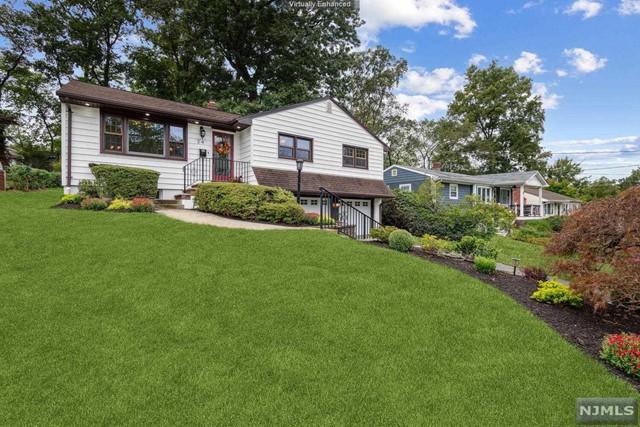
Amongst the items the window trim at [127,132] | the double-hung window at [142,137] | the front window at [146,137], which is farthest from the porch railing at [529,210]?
the front window at [146,137]

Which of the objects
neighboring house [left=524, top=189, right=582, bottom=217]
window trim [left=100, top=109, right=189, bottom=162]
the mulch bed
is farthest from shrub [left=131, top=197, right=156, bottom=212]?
neighboring house [left=524, top=189, right=582, bottom=217]

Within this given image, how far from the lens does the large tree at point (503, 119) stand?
1558 inches

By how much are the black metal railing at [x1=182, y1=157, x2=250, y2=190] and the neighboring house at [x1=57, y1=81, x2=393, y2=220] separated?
0.04 m

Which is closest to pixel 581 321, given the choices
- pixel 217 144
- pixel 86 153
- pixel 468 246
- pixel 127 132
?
pixel 468 246

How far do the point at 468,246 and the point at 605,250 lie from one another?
10.9ft

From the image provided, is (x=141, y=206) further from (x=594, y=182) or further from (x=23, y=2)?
(x=594, y=182)

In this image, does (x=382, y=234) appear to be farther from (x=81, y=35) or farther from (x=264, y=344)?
(x=81, y=35)

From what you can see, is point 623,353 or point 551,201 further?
point 551,201

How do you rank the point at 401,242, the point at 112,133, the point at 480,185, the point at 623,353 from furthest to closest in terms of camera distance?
1. the point at 480,185
2. the point at 112,133
3. the point at 401,242
4. the point at 623,353

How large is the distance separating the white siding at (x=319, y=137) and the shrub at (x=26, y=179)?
378 inches

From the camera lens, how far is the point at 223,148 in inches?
522

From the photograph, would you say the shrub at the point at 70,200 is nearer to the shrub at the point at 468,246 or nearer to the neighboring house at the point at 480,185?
the shrub at the point at 468,246

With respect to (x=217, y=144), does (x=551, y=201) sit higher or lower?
lower

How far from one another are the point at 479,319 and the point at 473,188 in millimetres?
23516
